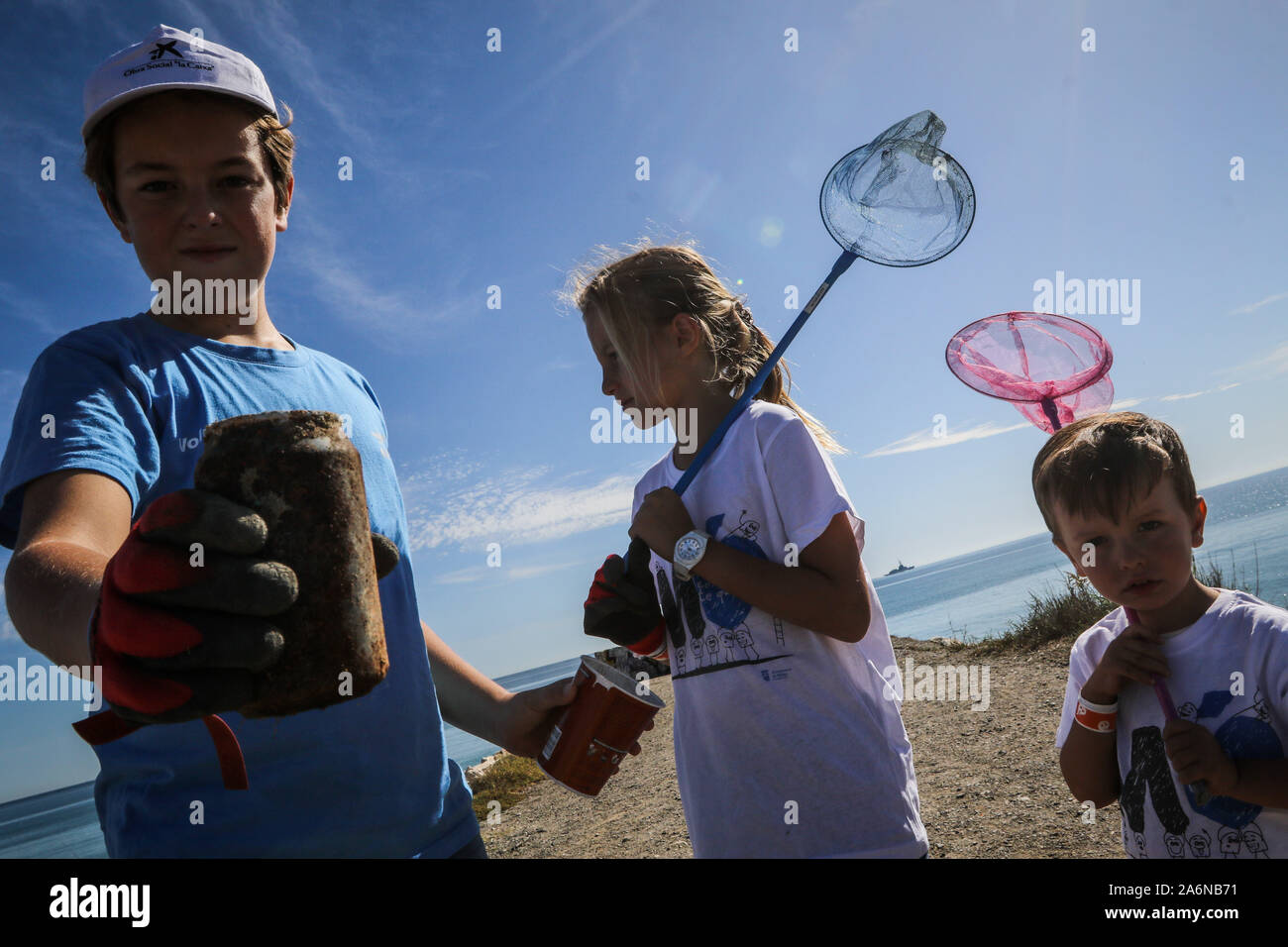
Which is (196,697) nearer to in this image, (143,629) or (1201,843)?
(143,629)

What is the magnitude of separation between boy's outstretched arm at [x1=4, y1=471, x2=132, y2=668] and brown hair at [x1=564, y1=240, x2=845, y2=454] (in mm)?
1793

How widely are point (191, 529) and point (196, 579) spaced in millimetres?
61

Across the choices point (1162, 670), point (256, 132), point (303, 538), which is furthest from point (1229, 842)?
point (256, 132)

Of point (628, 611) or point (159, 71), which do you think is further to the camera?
point (628, 611)

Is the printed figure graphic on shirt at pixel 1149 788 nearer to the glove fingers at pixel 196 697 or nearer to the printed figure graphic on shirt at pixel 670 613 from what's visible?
the printed figure graphic on shirt at pixel 670 613

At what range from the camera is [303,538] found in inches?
38.2

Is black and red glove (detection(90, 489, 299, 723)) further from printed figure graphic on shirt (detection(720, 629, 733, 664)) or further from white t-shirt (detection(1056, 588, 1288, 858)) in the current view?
white t-shirt (detection(1056, 588, 1288, 858))

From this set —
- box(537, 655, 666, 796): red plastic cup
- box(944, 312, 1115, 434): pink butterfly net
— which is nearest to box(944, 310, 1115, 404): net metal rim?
box(944, 312, 1115, 434): pink butterfly net

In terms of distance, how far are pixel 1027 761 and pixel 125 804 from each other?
6.14 m

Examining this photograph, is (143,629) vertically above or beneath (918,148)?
beneath

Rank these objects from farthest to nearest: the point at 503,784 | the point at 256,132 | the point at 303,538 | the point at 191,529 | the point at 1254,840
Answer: the point at 503,784 < the point at 1254,840 < the point at 256,132 < the point at 303,538 < the point at 191,529

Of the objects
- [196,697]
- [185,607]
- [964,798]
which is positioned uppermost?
[185,607]

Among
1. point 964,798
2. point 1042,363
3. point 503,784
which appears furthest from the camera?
point 503,784

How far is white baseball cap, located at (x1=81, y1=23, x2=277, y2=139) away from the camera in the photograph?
156cm
